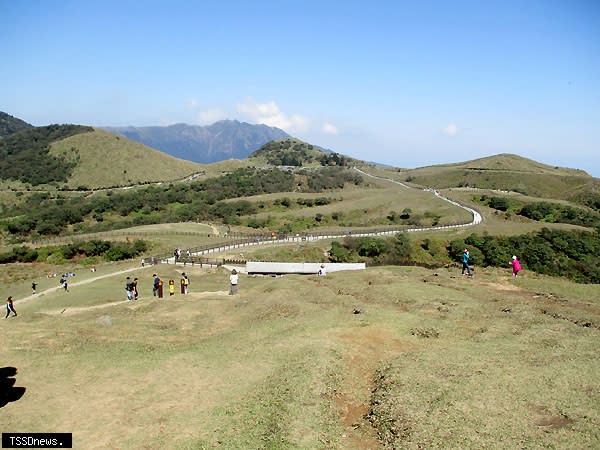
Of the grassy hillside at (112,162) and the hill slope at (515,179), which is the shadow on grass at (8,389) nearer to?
the hill slope at (515,179)

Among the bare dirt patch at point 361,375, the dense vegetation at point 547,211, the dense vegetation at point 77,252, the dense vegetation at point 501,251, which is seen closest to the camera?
the bare dirt patch at point 361,375

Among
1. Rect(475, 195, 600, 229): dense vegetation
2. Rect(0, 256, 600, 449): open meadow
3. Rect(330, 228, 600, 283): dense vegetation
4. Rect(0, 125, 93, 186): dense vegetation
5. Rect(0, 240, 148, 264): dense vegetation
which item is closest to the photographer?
Rect(0, 256, 600, 449): open meadow

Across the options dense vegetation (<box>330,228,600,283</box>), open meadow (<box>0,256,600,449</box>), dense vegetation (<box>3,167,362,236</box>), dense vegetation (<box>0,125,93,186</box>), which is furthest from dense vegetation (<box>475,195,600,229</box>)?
dense vegetation (<box>0,125,93,186</box>)

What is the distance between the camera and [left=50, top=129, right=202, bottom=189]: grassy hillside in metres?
160

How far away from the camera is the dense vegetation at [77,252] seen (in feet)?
192

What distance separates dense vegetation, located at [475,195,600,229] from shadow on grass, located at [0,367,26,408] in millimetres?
89191

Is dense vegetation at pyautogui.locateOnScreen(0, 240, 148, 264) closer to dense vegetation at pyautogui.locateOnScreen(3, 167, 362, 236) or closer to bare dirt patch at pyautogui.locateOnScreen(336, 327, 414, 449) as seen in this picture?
dense vegetation at pyautogui.locateOnScreen(3, 167, 362, 236)

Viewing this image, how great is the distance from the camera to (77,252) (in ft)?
197

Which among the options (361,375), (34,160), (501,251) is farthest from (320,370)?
(34,160)

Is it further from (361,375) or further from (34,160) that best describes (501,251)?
(34,160)

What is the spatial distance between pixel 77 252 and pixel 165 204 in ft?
192

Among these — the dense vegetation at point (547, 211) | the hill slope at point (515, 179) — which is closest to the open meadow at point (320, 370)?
the dense vegetation at point (547, 211)

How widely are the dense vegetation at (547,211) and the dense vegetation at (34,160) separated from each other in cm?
13077

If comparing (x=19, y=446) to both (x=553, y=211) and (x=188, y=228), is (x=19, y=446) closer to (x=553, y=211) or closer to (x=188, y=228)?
(x=188, y=228)
